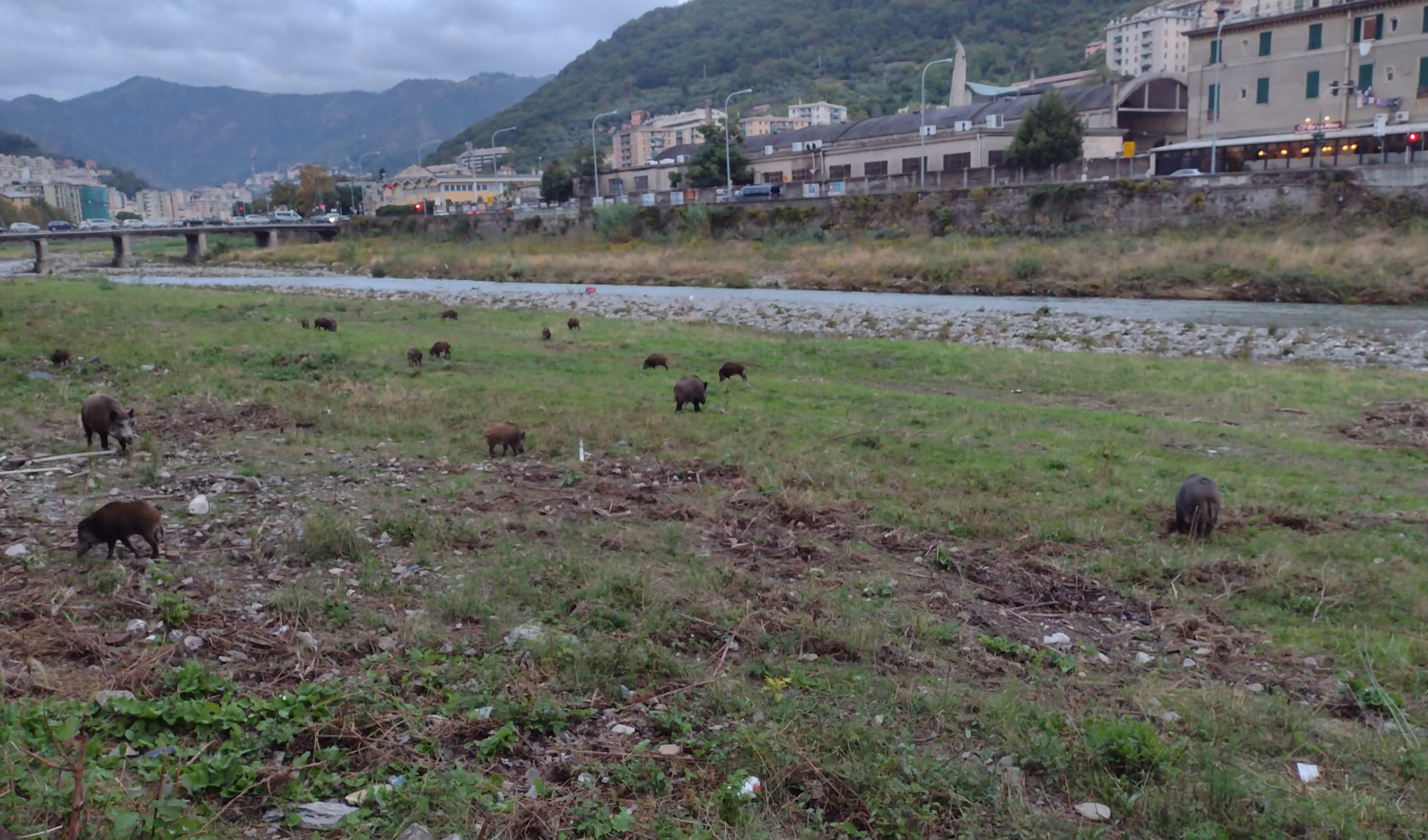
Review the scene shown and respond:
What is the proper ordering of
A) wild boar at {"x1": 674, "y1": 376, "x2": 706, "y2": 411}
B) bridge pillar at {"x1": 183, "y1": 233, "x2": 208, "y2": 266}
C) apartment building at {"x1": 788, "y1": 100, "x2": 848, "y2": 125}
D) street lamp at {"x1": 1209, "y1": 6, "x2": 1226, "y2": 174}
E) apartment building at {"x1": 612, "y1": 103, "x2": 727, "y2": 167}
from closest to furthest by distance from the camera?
wild boar at {"x1": 674, "y1": 376, "x2": 706, "y2": 411} → street lamp at {"x1": 1209, "y1": 6, "x2": 1226, "y2": 174} → bridge pillar at {"x1": 183, "y1": 233, "x2": 208, "y2": 266} → apartment building at {"x1": 788, "y1": 100, "x2": 848, "y2": 125} → apartment building at {"x1": 612, "y1": 103, "x2": 727, "y2": 167}

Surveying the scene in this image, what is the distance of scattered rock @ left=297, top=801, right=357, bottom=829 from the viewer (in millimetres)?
4918

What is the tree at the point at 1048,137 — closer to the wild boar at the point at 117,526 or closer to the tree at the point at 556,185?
the tree at the point at 556,185

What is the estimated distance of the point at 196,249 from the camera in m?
93.6

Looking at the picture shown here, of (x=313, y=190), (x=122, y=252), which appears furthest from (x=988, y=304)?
(x=313, y=190)

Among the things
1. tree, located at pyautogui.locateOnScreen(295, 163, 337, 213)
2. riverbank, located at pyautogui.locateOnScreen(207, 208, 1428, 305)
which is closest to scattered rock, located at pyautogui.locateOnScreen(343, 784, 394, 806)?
riverbank, located at pyautogui.locateOnScreen(207, 208, 1428, 305)

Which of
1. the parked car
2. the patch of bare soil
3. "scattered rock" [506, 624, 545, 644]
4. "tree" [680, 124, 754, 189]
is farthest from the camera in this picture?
"tree" [680, 124, 754, 189]

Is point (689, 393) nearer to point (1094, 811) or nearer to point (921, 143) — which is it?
point (1094, 811)

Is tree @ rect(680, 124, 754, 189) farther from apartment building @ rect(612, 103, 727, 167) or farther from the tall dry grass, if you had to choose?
apartment building @ rect(612, 103, 727, 167)

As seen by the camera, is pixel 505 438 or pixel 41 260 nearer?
pixel 505 438

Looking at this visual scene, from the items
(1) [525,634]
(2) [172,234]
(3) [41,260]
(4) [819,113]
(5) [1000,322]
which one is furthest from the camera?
(4) [819,113]

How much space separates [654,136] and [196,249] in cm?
9842

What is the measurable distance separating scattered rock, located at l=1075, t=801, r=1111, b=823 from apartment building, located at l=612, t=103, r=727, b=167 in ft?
560

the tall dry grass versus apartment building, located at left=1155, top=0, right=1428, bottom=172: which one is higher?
apartment building, located at left=1155, top=0, right=1428, bottom=172

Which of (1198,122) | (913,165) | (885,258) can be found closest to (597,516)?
(885,258)
